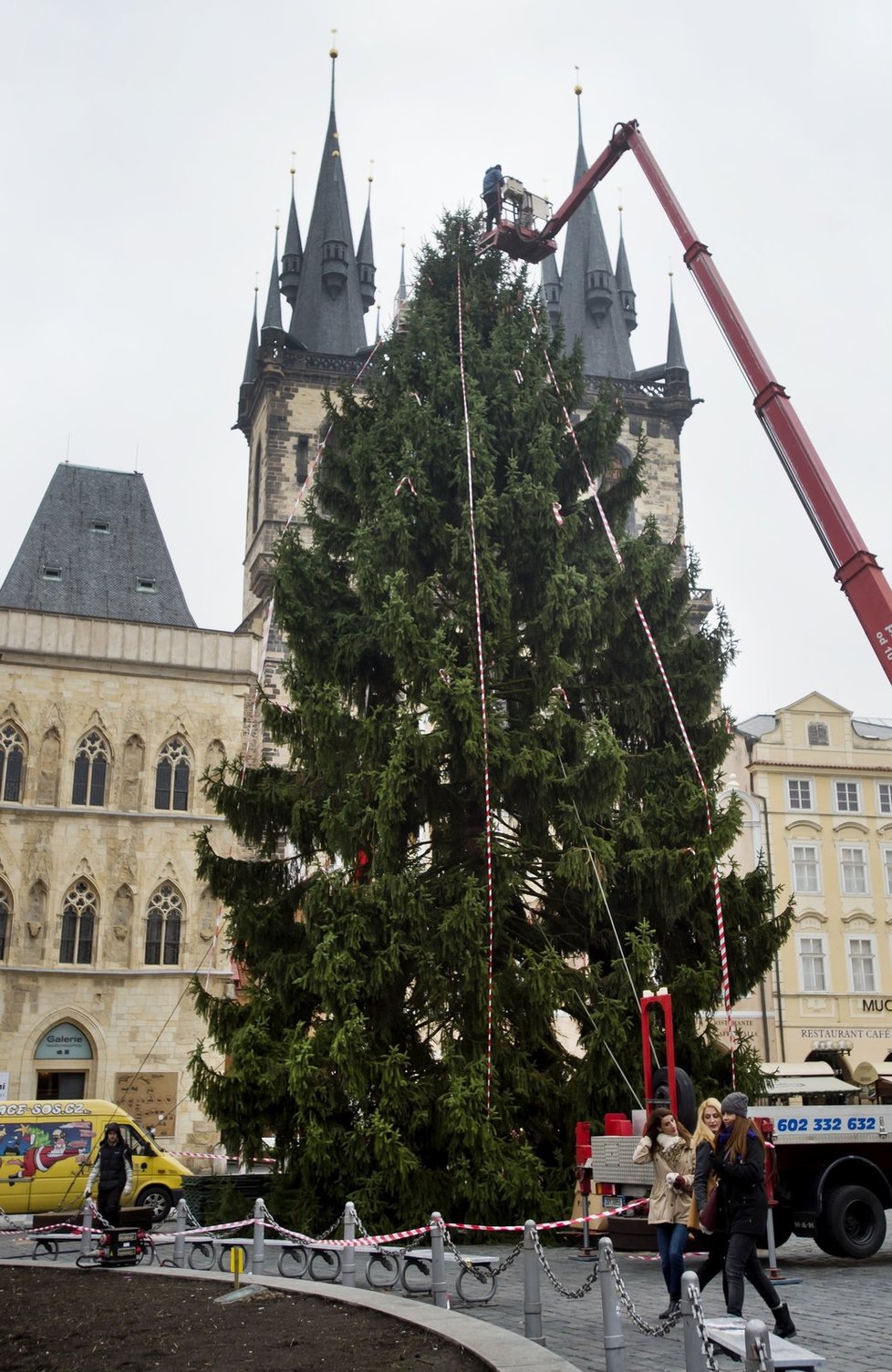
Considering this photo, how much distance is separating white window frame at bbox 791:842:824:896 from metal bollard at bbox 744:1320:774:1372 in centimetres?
3172

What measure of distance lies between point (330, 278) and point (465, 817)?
39975 mm

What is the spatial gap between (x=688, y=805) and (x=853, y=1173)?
4867 mm

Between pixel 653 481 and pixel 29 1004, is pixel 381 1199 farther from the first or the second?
pixel 653 481

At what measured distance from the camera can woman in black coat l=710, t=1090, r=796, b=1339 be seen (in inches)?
316

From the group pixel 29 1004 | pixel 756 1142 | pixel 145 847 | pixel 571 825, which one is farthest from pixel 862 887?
pixel 756 1142

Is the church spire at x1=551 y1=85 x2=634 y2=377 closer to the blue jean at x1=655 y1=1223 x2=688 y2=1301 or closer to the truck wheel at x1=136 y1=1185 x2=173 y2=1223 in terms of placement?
the truck wheel at x1=136 y1=1185 x2=173 y2=1223

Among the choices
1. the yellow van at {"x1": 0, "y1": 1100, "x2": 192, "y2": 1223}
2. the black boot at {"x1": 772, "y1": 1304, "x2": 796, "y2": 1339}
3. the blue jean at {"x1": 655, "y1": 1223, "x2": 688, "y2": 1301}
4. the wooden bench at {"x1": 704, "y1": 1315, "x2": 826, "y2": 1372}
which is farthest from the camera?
the yellow van at {"x1": 0, "y1": 1100, "x2": 192, "y2": 1223}

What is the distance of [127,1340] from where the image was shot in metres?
8.45

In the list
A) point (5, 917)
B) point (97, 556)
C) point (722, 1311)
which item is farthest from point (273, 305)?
point (722, 1311)

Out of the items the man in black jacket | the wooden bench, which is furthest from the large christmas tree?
the wooden bench

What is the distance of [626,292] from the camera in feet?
188

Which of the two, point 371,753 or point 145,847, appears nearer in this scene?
point 371,753

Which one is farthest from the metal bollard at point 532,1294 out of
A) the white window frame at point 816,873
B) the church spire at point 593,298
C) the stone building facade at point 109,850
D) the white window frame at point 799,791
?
the church spire at point 593,298

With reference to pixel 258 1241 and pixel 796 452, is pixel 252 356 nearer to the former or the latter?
pixel 796 452
